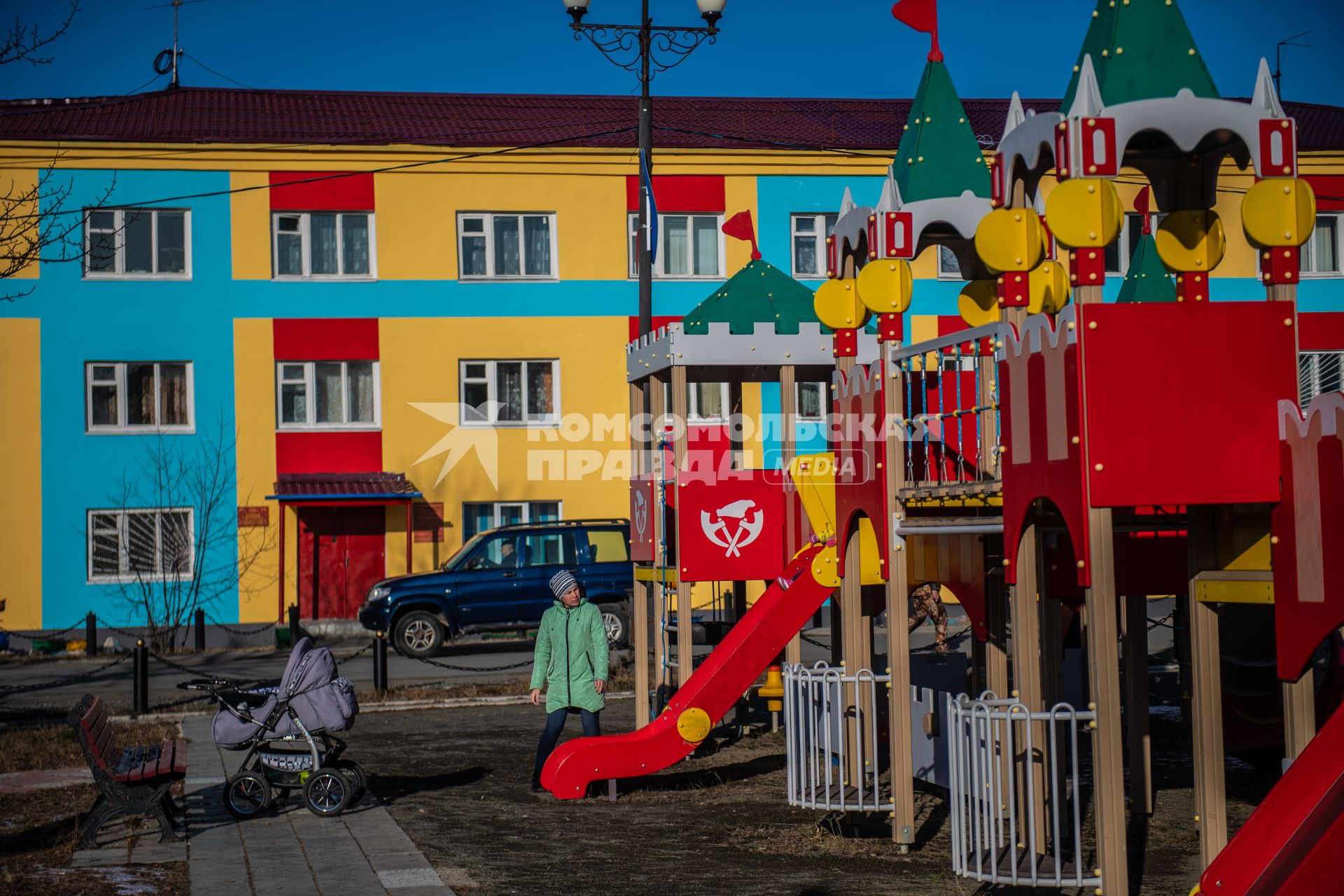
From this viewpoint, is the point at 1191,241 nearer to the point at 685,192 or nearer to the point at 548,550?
the point at 548,550

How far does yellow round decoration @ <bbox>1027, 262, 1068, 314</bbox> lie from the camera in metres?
10.0

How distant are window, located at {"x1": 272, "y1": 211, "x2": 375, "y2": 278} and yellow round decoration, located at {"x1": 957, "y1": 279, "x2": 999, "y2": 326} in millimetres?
21090

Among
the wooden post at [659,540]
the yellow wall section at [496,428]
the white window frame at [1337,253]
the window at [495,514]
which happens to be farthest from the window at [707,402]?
the wooden post at [659,540]

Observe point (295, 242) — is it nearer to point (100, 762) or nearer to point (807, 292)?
point (807, 292)

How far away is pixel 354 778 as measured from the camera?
10656 mm

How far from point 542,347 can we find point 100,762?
71.0 feet

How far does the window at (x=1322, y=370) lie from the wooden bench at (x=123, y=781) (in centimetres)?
2402

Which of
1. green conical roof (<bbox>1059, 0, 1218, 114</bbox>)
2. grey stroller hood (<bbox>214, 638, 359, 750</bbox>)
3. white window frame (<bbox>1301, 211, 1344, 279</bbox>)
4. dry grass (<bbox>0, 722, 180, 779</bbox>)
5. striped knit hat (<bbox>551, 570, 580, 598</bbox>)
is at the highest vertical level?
white window frame (<bbox>1301, 211, 1344, 279</bbox>)

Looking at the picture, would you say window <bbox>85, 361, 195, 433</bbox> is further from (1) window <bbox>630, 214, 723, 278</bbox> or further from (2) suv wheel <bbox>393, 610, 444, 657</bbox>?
(1) window <bbox>630, 214, 723, 278</bbox>

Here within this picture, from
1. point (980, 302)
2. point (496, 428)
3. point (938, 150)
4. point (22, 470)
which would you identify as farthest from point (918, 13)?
point (22, 470)

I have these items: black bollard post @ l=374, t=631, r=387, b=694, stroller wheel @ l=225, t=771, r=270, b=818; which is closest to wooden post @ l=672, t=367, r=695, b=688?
stroller wheel @ l=225, t=771, r=270, b=818

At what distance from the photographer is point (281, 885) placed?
328 inches

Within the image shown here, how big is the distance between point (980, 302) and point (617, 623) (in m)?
13.1

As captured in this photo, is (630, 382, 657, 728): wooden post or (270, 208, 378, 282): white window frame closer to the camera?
(630, 382, 657, 728): wooden post
